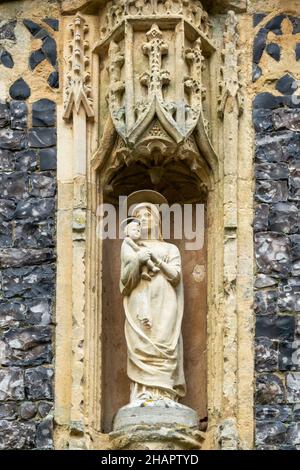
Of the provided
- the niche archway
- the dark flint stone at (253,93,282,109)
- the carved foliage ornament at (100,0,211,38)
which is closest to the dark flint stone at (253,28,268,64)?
the dark flint stone at (253,93,282,109)

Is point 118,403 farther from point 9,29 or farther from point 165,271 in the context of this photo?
point 9,29

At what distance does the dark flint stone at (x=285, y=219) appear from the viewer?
19.9m

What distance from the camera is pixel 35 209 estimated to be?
20016mm

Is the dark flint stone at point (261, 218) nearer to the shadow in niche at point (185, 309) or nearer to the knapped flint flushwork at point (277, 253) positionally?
the knapped flint flushwork at point (277, 253)

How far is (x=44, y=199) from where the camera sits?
20047 millimetres

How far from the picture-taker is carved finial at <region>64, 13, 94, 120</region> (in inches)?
795

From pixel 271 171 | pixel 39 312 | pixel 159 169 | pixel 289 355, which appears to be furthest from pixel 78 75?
pixel 289 355

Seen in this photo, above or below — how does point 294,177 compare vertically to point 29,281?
above

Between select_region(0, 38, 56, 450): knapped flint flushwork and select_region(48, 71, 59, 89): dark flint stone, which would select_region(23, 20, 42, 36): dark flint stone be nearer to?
select_region(0, 38, 56, 450): knapped flint flushwork

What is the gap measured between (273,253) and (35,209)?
1.95m

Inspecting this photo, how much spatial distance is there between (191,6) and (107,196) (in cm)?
171

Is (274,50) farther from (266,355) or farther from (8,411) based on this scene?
(8,411)
